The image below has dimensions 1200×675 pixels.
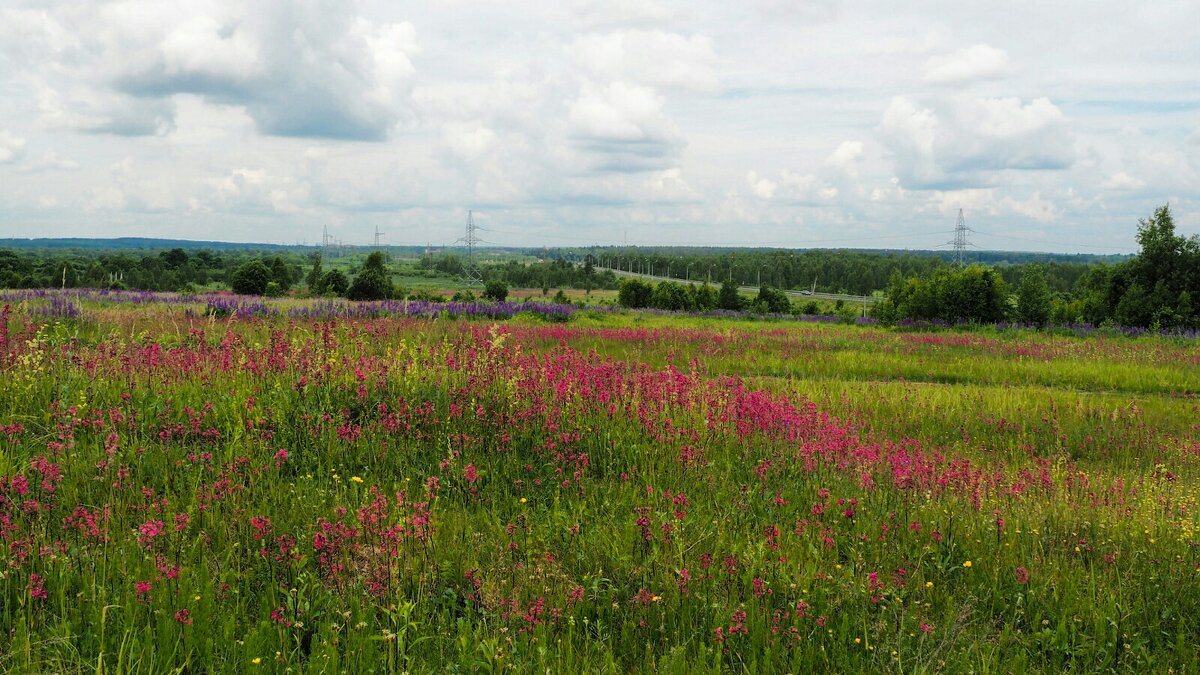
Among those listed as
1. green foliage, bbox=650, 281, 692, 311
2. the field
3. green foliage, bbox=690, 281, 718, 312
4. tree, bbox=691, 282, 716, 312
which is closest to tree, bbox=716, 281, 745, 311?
green foliage, bbox=690, 281, 718, 312

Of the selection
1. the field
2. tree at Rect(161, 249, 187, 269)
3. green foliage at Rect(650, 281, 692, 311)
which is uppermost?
tree at Rect(161, 249, 187, 269)

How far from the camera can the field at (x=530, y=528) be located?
11.9 feet

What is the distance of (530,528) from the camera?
15.9 ft

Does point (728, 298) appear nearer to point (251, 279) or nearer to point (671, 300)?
point (671, 300)

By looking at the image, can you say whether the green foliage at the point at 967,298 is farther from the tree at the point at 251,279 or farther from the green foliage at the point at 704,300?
the tree at the point at 251,279

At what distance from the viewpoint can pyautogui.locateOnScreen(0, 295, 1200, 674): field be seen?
3623 millimetres

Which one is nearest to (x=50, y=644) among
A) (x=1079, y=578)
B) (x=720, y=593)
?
(x=720, y=593)

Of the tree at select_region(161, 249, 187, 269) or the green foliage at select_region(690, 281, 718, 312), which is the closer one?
the green foliage at select_region(690, 281, 718, 312)

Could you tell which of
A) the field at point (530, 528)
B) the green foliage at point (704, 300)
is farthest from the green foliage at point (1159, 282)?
the field at point (530, 528)

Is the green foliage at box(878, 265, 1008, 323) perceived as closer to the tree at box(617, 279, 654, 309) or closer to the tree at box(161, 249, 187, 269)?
the tree at box(617, 279, 654, 309)

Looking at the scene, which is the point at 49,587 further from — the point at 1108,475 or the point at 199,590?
the point at 1108,475

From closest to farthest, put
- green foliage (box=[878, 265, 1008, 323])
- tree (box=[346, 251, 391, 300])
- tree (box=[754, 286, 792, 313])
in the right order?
green foliage (box=[878, 265, 1008, 323]) < tree (box=[346, 251, 391, 300]) < tree (box=[754, 286, 792, 313])

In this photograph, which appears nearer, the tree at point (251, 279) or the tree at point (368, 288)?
the tree at point (368, 288)

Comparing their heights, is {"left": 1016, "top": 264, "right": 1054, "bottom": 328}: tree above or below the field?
above
